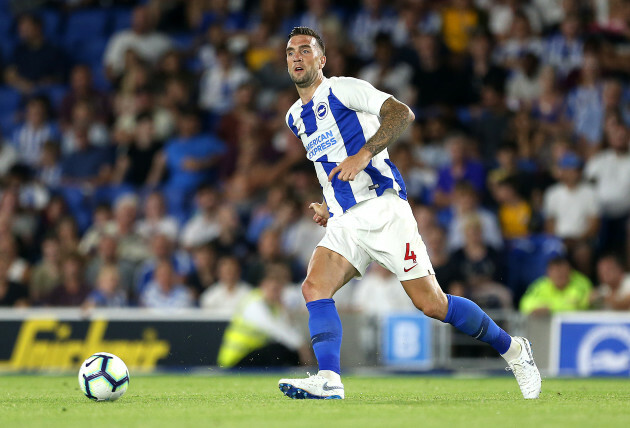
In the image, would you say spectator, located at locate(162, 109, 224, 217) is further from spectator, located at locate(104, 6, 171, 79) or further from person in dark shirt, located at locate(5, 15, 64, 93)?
person in dark shirt, located at locate(5, 15, 64, 93)

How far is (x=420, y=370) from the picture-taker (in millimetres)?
11422

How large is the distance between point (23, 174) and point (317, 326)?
9.39m

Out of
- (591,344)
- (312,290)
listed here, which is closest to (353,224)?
(312,290)

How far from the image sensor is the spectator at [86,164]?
1513cm

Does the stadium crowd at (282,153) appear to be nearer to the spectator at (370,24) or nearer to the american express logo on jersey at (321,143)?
the spectator at (370,24)

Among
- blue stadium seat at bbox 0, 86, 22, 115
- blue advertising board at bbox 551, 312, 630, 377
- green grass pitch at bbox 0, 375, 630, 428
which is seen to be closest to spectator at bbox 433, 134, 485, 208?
blue advertising board at bbox 551, 312, 630, 377

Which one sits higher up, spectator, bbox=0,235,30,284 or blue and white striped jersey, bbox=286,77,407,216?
blue and white striped jersey, bbox=286,77,407,216

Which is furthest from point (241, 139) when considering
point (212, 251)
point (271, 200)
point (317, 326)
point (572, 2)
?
point (317, 326)

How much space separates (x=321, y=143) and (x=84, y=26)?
11.8 meters

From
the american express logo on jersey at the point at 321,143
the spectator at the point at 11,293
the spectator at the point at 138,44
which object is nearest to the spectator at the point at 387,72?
the spectator at the point at 138,44

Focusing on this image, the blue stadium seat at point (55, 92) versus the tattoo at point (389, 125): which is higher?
the blue stadium seat at point (55, 92)

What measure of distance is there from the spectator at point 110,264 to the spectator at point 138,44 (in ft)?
13.2

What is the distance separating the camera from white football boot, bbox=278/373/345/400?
6.48 metres

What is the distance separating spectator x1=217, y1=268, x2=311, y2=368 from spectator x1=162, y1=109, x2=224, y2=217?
10.6ft
